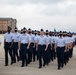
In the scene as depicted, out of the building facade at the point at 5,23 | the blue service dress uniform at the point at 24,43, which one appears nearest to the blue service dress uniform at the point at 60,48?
the blue service dress uniform at the point at 24,43

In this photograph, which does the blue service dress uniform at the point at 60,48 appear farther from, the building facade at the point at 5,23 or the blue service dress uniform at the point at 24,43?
the building facade at the point at 5,23

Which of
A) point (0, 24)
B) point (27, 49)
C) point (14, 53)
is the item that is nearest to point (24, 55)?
point (27, 49)

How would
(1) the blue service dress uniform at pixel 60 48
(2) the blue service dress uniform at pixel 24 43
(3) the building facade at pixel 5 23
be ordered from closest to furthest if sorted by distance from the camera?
(1) the blue service dress uniform at pixel 60 48 < (2) the blue service dress uniform at pixel 24 43 < (3) the building facade at pixel 5 23

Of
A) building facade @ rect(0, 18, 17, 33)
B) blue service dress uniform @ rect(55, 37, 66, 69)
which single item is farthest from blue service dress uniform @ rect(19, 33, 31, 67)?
building facade @ rect(0, 18, 17, 33)

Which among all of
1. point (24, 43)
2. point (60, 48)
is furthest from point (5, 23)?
point (60, 48)

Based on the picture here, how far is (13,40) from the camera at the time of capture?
19734 millimetres

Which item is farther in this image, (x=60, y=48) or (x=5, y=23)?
(x=5, y=23)

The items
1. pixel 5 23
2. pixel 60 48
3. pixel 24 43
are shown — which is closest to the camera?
pixel 60 48

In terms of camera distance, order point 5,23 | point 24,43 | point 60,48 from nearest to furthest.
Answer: point 60,48 < point 24,43 < point 5,23

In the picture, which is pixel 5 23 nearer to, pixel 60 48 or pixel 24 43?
pixel 24 43

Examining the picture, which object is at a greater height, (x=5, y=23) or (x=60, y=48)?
(x=60, y=48)

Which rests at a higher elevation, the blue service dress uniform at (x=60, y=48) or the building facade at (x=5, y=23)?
the blue service dress uniform at (x=60, y=48)

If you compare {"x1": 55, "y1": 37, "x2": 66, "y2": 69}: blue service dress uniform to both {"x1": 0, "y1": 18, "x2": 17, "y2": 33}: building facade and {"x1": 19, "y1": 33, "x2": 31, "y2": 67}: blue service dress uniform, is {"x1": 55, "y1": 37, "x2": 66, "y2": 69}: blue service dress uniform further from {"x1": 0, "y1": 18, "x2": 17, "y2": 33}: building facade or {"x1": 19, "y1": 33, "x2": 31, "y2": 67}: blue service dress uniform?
{"x1": 0, "y1": 18, "x2": 17, "y2": 33}: building facade

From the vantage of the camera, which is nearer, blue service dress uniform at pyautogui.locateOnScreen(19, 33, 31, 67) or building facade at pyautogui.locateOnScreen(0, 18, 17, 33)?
blue service dress uniform at pyautogui.locateOnScreen(19, 33, 31, 67)
